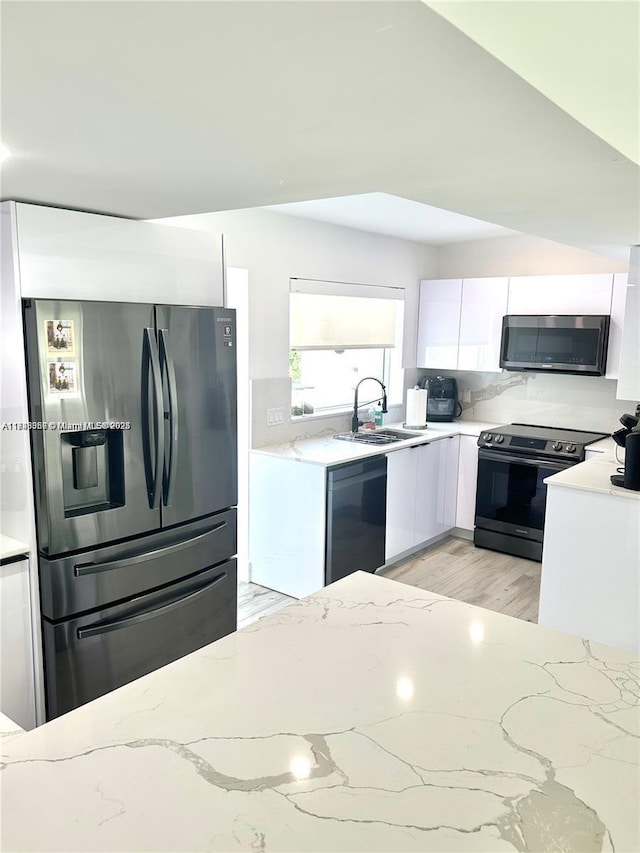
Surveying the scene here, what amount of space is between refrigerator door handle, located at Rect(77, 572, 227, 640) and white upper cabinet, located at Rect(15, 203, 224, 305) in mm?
1239

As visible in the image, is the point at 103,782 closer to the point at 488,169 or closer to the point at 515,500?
the point at 488,169

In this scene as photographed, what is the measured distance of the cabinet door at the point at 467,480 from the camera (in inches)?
189

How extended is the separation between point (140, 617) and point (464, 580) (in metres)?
2.47

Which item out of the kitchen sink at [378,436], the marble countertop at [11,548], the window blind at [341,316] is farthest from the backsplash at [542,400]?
the marble countertop at [11,548]

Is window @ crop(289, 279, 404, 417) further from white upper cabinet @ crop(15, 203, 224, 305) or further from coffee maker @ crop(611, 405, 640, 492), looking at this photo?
coffee maker @ crop(611, 405, 640, 492)

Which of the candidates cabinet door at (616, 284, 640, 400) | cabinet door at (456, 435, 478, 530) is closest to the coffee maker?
cabinet door at (616, 284, 640, 400)

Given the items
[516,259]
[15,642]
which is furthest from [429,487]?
[15,642]

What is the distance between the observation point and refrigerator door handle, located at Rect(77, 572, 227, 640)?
7.57ft

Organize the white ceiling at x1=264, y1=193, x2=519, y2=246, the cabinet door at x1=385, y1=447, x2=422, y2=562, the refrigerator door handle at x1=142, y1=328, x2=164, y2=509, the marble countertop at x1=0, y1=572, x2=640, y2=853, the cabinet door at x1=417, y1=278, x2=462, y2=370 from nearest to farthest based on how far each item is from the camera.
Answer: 1. the marble countertop at x1=0, y1=572, x2=640, y2=853
2. the refrigerator door handle at x1=142, y1=328, x2=164, y2=509
3. the white ceiling at x1=264, y1=193, x2=519, y2=246
4. the cabinet door at x1=385, y1=447, x2=422, y2=562
5. the cabinet door at x1=417, y1=278, x2=462, y2=370

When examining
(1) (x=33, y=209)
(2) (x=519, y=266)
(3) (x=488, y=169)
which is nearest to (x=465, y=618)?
(3) (x=488, y=169)

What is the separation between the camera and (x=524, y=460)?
14.5 ft

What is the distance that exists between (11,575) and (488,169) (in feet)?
6.55

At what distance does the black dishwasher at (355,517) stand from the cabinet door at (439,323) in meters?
1.55

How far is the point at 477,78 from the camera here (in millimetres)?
884
